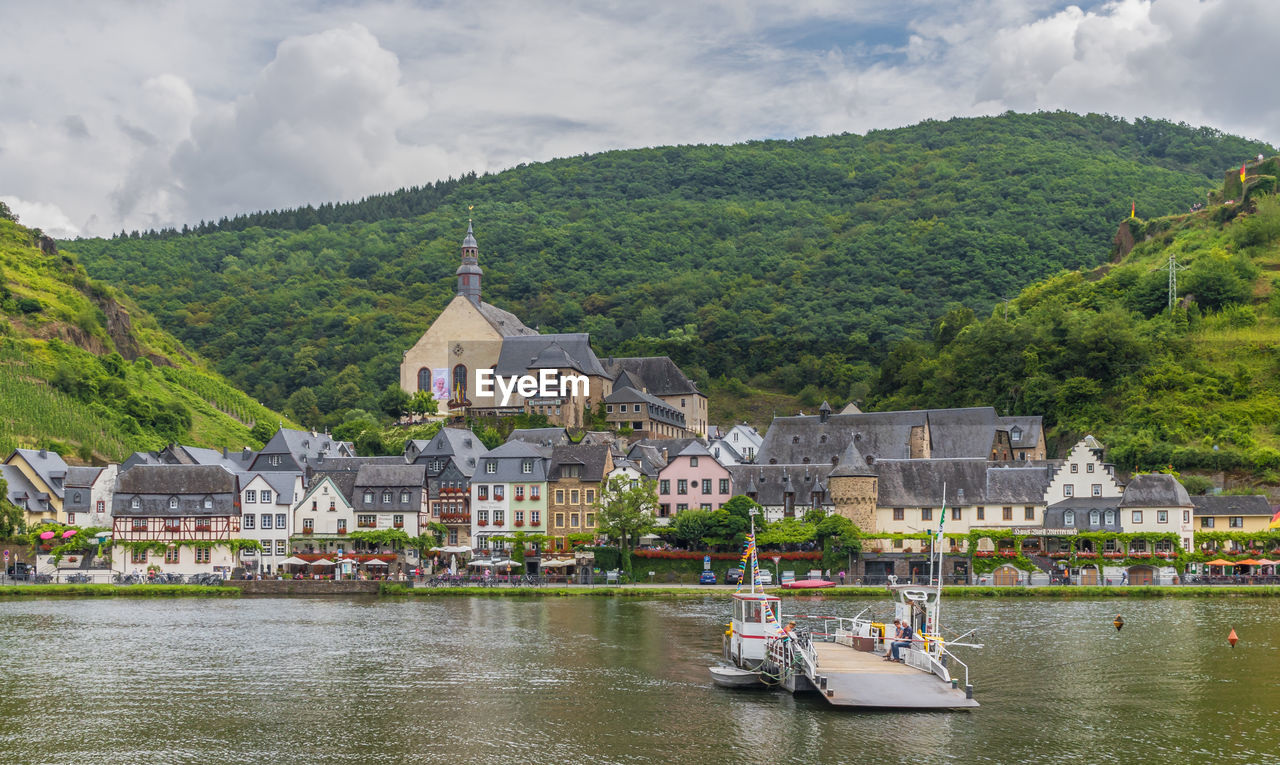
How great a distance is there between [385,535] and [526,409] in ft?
111

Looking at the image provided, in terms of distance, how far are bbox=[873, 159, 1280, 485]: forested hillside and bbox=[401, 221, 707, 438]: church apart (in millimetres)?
22430

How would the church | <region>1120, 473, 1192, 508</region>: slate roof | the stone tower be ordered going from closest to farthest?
<region>1120, 473, 1192, 508</region>: slate roof → the stone tower → the church

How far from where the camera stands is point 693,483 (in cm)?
9412

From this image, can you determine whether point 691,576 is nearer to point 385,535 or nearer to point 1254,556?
point 385,535

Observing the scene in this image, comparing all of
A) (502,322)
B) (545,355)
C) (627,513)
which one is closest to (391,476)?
(627,513)

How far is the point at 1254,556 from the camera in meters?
81.5

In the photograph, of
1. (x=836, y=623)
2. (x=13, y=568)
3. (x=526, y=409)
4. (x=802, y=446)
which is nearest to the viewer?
(x=836, y=623)

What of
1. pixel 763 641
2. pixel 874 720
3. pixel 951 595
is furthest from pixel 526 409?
pixel 874 720

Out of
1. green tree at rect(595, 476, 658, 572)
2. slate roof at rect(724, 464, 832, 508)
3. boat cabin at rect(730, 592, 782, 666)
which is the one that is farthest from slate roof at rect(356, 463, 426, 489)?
boat cabin at rect(730, 592, 782, 666)

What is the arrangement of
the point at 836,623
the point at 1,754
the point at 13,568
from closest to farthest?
the point at 1,754, the point at 836,623, the point at 13,568

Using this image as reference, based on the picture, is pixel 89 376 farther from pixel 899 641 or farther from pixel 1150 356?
pixel 899 641

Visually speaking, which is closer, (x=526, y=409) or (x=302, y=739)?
(x=302, y=739)

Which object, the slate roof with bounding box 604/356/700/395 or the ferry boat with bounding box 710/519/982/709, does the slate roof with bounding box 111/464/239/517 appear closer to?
the slate roof with bounding box 604/356/700/395

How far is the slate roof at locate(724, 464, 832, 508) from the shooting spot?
298 feet
